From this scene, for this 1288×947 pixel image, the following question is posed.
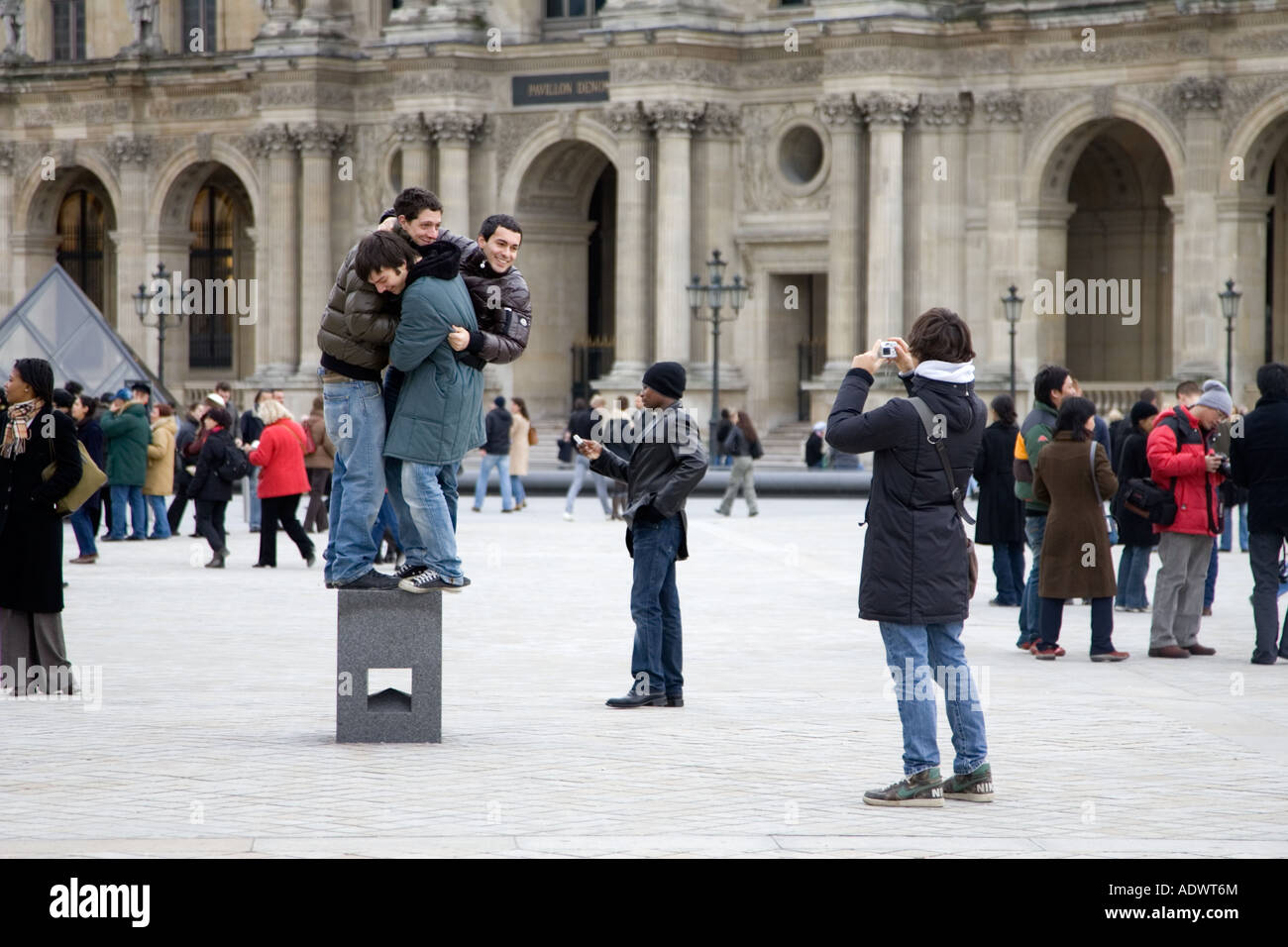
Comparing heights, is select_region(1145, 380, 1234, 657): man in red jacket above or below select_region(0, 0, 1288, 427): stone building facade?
below

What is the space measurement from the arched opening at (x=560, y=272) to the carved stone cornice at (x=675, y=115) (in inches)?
161

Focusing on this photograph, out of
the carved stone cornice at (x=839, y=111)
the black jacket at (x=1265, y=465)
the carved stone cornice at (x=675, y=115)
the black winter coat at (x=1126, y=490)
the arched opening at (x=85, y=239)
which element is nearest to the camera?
the black jacket at (x=1265, y=465)

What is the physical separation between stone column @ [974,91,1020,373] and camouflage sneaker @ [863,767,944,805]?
32.8m

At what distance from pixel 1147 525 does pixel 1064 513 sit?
2488 millimetres

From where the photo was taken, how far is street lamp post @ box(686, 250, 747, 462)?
1572 inches

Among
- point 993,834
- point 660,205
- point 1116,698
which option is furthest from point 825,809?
point 660,205

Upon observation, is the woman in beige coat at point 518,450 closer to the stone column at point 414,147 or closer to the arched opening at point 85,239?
the stone column at point 414,147

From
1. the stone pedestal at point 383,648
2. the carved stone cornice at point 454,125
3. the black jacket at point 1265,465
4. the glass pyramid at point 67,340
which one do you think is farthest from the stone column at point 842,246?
the stone pedestal at point 383,648

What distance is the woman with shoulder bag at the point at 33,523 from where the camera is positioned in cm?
1323

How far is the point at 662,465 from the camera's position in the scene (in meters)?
12.9

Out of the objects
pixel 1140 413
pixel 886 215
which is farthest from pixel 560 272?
pixel 1140 413

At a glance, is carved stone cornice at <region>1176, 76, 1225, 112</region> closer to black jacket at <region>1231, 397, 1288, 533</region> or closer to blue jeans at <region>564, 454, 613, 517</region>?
blue jeans at <region>564, 454, 613, 517</region>

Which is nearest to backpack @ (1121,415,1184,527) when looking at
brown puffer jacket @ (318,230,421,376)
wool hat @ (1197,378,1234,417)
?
wool hat @ (1197,378,1234,417)

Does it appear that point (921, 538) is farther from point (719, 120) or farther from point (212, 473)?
point (719, 120)
